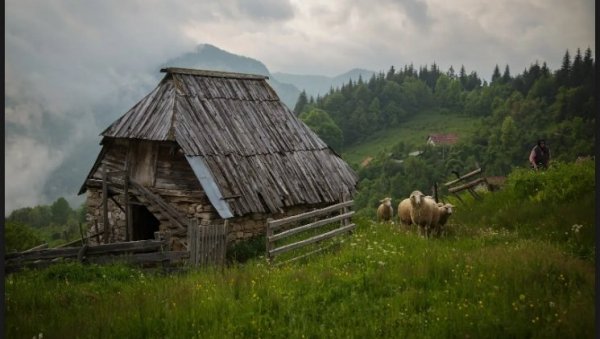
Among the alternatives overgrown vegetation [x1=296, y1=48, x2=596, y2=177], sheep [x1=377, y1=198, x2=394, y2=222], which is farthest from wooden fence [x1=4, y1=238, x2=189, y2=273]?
overgrown vegetation [x1=296, y1=48, x2=596, y2=177]

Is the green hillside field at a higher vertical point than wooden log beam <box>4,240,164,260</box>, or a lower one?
higher

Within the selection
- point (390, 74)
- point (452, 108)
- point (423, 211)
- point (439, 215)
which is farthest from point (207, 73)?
point (390, 74)

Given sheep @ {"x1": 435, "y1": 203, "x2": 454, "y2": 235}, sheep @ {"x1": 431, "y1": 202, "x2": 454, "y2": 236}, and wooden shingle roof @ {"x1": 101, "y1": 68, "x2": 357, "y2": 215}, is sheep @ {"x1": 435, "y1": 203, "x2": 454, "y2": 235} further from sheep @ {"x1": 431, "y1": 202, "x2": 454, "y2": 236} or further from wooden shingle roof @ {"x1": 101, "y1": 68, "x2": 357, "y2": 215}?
wooden shingle roof @ {"x1": 101, "y1": 68, "x2": 357, "y2": 215}

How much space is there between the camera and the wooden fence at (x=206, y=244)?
1170cm

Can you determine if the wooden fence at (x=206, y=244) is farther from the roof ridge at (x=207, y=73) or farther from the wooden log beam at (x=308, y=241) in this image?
the roof ridge at (x=207, y=73)

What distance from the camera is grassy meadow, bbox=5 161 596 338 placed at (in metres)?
6.30

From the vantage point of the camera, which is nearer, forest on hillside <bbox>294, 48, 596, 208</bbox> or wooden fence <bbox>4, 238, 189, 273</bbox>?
wooden fence <bbox>4, 238, 189, 273</bbox>

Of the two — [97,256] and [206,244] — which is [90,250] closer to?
[97,256]

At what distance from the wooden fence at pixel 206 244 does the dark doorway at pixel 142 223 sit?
4922 mm

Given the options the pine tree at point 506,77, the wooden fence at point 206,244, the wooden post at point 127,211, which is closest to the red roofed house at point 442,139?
the pine tree at point 506,77

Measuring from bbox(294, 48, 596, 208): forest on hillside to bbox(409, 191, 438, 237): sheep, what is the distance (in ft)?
11.5

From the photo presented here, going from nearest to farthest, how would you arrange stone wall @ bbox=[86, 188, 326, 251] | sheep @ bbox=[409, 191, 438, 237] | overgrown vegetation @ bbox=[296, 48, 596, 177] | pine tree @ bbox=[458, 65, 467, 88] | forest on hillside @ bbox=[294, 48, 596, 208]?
sheep @ bbox=[409, 191, 438, 237] → stone wall @ bbox=[86, 188, 326, 251] → forest on hillside @ bbox=[294, 48, 596, 208] → overgrown vegetation @ bbox=[296, 48, 596, 177] → pine tree @ bbox=[458, 65, 467, 88]

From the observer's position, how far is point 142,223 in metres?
17.0

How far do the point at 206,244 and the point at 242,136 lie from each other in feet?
18.0
